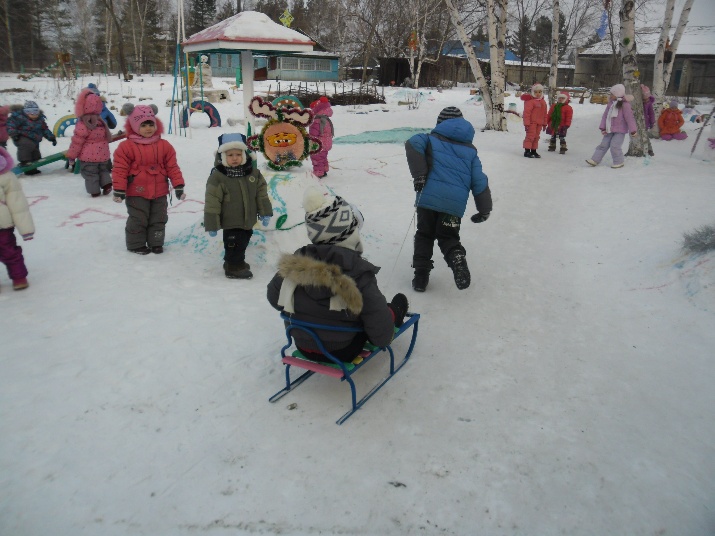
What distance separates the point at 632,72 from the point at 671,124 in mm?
5537

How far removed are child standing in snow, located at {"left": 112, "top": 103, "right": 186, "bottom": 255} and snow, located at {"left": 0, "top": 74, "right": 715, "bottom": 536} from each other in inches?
12.4

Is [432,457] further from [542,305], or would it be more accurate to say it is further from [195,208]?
[195,208]

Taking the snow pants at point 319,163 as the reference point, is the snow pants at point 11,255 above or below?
below

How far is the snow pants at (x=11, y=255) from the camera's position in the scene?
4.68 metres

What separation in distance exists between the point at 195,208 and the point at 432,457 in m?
5.92

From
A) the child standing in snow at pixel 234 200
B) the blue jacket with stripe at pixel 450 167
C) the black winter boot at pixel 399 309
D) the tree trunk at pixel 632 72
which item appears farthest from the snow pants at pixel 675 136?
the black winter boot at pixel 399 309

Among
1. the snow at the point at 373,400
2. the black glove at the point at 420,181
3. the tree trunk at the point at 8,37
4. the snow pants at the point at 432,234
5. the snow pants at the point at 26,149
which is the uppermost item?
the tree trunk at the point at 8,37

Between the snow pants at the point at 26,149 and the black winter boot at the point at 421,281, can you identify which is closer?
the black winter boot at the point at 421,281

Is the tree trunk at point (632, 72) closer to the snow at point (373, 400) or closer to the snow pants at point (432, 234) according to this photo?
the snow at point (373, 400)

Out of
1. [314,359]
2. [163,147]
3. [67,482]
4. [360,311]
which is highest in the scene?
[163,147]

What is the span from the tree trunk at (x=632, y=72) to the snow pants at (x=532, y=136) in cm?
197

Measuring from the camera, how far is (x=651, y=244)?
20.6 feet

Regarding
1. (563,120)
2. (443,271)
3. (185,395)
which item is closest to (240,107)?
(563,120)

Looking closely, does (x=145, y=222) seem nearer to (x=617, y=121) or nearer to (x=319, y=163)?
(x=319, y=163)
